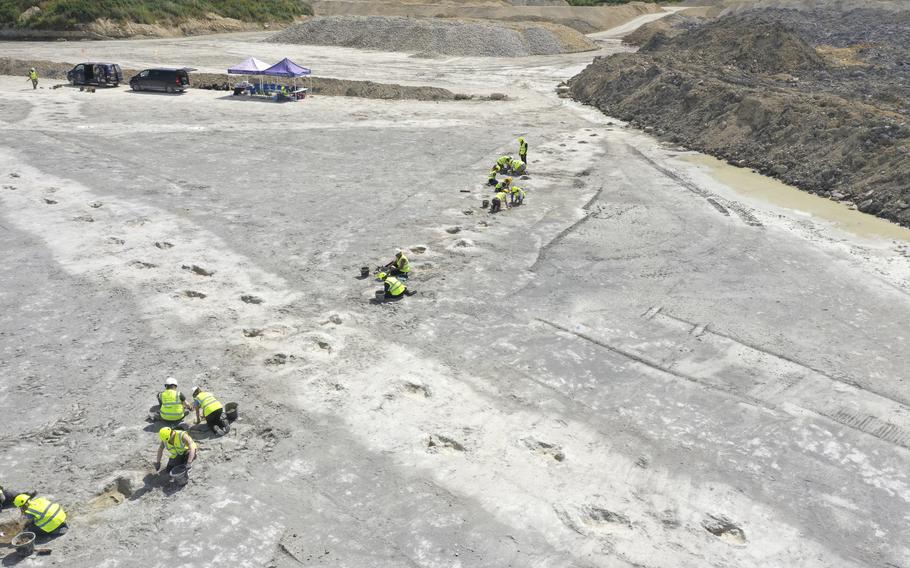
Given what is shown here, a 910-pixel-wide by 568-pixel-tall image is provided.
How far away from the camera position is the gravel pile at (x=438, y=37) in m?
57.4

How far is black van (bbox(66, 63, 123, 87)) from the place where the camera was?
119 ft

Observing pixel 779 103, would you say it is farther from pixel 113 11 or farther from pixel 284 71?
pixel 113 11

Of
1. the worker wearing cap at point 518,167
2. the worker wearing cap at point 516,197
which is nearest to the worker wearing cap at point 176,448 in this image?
the worker wearing cap at point 516,197

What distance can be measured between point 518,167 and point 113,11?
49.5 m

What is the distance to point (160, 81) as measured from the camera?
3591 cm

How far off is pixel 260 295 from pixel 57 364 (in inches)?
150

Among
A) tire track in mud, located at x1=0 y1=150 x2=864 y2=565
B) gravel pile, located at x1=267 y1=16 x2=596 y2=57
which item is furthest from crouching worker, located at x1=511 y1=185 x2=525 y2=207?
gravel pile, located at x1=267 y1=16 x2=596 y2=57

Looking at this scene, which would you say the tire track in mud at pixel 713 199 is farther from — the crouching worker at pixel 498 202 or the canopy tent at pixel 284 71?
the canopy tent at pixel 284 71

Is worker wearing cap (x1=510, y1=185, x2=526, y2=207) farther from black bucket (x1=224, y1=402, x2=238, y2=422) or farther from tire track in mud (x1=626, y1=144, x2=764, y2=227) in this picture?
black bucket (x1=224, y1=402, x2=238, y2=422)

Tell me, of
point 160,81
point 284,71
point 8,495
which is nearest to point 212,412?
point 8,495

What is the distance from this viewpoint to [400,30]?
5919 cm

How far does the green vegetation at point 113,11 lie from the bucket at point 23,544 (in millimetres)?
58927

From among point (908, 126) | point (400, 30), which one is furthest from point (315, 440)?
point (400, 30)

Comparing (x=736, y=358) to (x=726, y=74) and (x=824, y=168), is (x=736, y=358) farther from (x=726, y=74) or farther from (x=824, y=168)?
(x=726, y=74)
